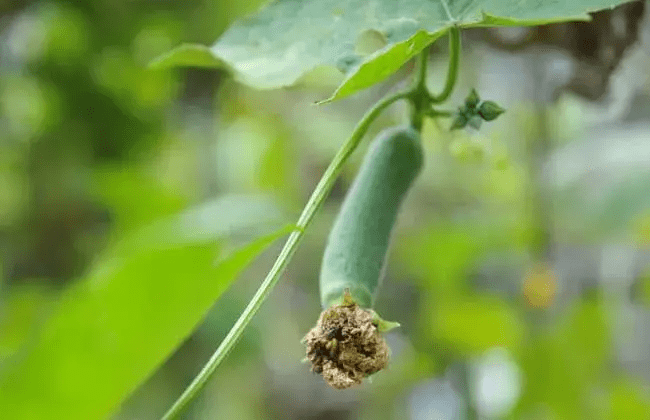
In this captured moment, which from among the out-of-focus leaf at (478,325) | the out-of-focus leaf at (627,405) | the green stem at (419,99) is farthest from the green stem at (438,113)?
the out-of-focus leaf at (478,325)

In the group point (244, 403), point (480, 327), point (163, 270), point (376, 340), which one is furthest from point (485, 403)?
point (163, 270)

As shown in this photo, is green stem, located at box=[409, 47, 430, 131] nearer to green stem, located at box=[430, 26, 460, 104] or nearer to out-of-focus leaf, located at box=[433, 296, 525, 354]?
green stem, located at box=[430, 26, 460, 104]

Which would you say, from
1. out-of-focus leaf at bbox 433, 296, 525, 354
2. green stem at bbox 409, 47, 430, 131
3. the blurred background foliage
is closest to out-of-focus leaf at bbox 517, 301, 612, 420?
the blurred background foliage

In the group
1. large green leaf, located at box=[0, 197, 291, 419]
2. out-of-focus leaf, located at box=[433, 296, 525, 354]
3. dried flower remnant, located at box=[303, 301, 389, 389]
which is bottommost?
out-of-focus leaf, located at box=[433, 296, 525, 354]

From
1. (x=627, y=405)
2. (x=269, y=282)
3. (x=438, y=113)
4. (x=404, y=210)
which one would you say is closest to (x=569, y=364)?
(x=627, y=405)

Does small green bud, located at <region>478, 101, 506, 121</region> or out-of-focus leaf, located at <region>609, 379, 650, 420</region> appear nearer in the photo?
small green bud, located at <region>478, 101, 506, 121</region>

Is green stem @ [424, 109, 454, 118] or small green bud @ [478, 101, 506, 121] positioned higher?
small green bud @ [478, 101, 506, 121]

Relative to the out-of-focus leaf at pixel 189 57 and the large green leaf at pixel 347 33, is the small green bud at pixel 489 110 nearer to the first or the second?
the large green leaf at pixel 347 33
